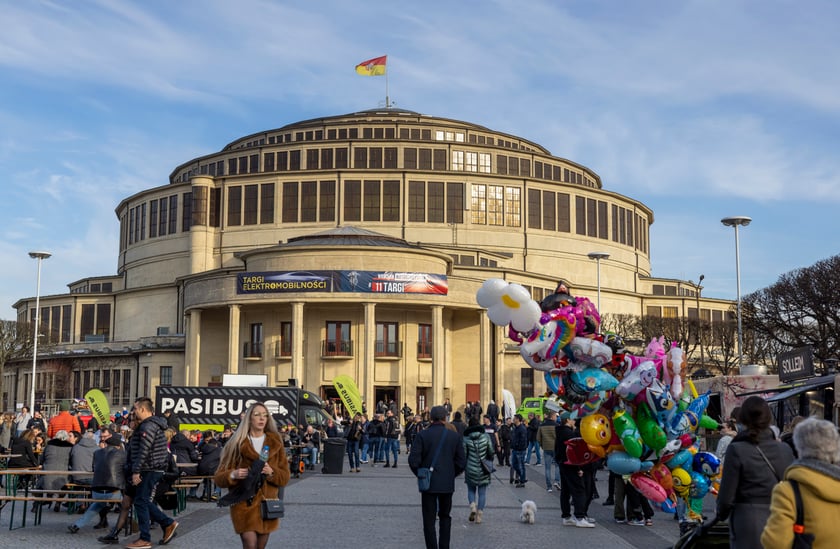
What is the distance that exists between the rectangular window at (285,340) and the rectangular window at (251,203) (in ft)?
49.1

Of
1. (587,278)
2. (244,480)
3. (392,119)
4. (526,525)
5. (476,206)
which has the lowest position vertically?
(526,525)

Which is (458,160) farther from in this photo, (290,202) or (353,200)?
(290,202)

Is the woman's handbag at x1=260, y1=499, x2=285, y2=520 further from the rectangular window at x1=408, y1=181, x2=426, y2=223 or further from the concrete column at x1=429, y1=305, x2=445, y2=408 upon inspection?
the rectangular window at x1=408, y1=181, x2=426, y2=223

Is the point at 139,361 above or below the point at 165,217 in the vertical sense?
below

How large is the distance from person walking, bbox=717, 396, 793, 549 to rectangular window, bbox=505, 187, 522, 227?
6013 cm

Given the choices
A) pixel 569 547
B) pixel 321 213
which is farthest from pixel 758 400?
pixel 321 213

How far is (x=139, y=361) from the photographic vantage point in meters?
62.1

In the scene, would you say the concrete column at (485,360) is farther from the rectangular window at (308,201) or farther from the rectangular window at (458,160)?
the rectangular window at (458,160)

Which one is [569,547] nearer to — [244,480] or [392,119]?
[244,480]

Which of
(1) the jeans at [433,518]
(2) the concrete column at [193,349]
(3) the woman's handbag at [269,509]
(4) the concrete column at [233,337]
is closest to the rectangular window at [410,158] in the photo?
(2) the concrete column at [193,349]

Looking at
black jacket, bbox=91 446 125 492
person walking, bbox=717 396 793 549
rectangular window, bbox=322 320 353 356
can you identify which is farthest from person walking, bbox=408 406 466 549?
rectangular window, bbox=322 320 353 356

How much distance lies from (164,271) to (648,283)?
3979 cm

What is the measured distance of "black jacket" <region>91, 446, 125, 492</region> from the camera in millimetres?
12484

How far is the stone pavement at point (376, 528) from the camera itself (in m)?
12.0
